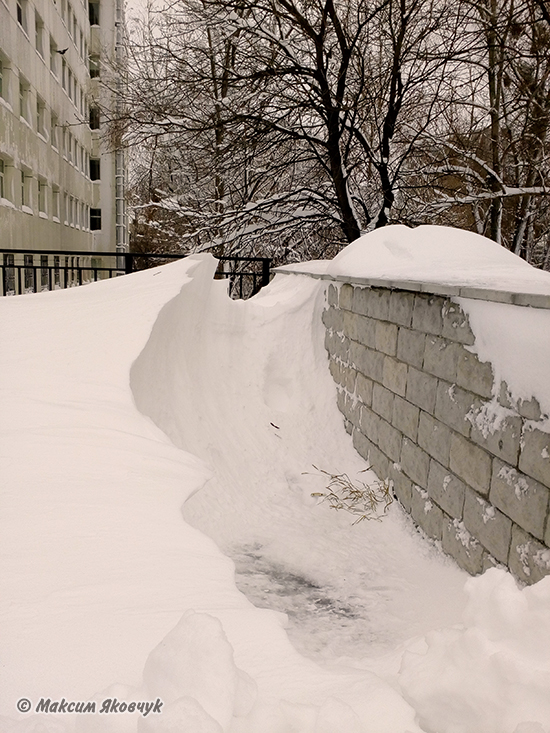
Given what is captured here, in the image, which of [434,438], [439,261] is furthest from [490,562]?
[439,261]

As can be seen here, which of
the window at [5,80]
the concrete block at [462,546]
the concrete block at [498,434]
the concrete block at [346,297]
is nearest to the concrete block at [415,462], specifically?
the concrete block at [462,546]

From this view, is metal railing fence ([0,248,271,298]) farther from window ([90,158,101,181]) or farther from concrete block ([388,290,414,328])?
concrete block ([388,290,414,328])

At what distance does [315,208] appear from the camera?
10.3 meters

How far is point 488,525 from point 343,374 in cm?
287

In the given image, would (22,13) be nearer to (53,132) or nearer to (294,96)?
(53,132)

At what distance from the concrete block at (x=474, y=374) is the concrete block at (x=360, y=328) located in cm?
158

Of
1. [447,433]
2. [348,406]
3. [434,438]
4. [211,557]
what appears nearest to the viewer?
[211,557]

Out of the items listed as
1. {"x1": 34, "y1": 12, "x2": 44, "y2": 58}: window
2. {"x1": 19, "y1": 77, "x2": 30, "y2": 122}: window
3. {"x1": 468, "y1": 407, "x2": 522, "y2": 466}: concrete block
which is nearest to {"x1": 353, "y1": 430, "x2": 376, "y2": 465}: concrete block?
{"x1": 468, "y1": 407, "x2": 522, "y2": 466}: concrete block

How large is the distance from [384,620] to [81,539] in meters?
1.76

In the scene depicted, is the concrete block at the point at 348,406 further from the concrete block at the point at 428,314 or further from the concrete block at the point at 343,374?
the concrete block at the point at 428,314

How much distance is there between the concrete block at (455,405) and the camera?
341 cm

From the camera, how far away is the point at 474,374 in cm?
334

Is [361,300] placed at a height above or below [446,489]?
above

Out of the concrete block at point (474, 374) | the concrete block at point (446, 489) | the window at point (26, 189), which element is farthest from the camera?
the window at point (26, 189)
